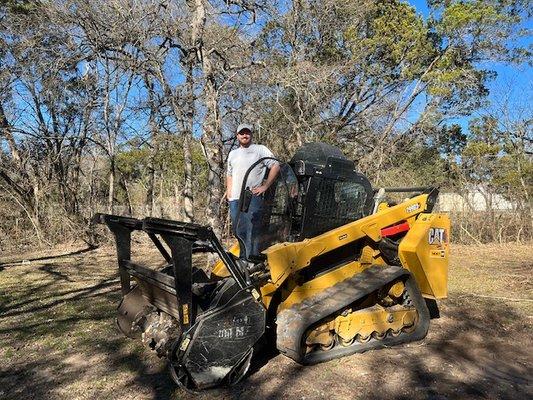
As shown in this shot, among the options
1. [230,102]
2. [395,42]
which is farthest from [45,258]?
[395,42]

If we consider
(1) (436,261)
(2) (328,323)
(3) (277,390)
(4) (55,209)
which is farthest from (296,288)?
(4) (55,209)

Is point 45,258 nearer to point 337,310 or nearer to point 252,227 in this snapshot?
point 252,227

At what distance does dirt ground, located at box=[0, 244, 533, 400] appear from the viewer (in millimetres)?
3846

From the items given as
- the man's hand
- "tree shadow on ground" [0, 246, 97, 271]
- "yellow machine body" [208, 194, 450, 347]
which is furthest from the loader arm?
"tree shadow on ground" [0, 246, 97, 271]

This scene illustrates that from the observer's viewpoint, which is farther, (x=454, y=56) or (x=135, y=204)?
(x=454, y=56)

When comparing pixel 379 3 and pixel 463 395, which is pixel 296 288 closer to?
pixel 463 395

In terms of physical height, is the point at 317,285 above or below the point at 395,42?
below

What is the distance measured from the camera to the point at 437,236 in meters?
5.24

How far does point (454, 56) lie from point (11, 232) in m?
18.4

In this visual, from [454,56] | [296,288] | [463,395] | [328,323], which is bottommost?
[463,395]

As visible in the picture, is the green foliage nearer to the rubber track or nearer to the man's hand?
the rubber track

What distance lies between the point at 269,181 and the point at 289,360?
161 cm

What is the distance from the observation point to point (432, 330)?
→ 5.38 metres

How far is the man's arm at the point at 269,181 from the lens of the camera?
4.54 meters
